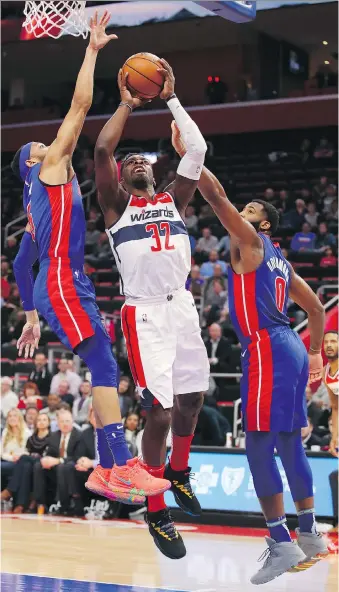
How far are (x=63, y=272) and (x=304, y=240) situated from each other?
14178mm

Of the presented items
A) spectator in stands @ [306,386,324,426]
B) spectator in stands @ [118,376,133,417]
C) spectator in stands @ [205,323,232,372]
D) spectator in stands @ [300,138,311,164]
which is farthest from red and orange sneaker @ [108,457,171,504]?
spectator in stands @ [300,138,311,164]

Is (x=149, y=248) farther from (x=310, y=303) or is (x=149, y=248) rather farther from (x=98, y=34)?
(x=310, y=303)

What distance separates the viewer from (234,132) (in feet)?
83.2

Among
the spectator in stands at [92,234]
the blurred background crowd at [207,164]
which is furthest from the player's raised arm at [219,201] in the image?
the spectator in stands at [92,234]

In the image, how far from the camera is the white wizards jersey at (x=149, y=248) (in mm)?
6461

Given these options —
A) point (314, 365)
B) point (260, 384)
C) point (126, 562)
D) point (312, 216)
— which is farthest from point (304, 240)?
point (260, 384)

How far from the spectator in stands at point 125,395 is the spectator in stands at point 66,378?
148cm

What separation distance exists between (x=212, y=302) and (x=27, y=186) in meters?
11.4

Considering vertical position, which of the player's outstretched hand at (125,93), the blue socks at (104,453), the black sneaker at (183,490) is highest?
the player's outstretched hand at (125,93)

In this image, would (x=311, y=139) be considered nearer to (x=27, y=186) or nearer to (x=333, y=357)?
(x=333, y=357)

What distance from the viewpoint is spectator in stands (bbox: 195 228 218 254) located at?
67.4ft

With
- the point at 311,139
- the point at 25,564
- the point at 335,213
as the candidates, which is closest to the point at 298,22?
the point at 311,139

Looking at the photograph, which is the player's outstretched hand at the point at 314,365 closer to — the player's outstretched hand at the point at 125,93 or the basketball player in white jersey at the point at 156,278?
the basketball player in white jersey at the point at 156,278

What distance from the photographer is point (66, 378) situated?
16.5 metres
